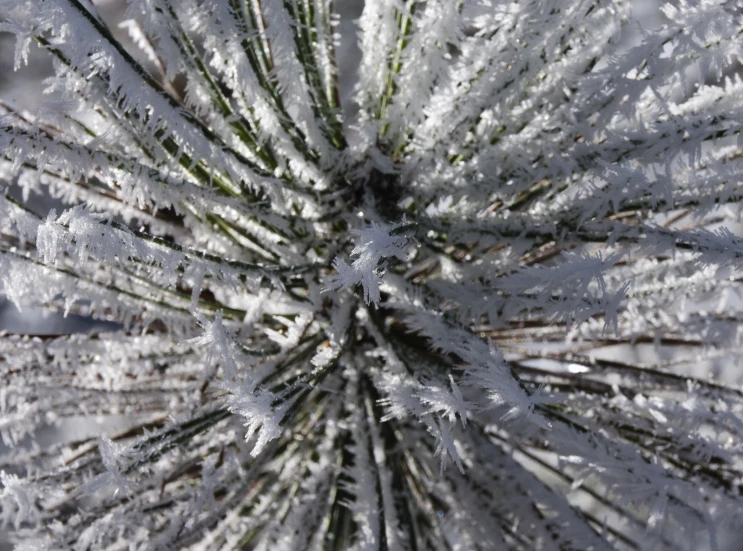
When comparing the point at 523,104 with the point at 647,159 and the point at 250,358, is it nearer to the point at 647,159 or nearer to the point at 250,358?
the point at 647,159

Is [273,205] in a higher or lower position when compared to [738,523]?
higher

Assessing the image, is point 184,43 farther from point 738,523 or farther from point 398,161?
point 738,523

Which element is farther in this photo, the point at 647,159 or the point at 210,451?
the point at 210,451

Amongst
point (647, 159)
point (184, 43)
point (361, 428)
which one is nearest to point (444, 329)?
point (361, 428)

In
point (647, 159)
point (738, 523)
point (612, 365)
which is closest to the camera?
point (647, 159)

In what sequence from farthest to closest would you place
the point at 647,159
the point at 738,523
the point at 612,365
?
the point at 612,365 < the point at 738,523 < the point at 647,159

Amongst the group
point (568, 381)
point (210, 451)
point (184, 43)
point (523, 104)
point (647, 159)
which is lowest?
point (568, 381)

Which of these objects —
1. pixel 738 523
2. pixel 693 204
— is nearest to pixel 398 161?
pixel 693 204
